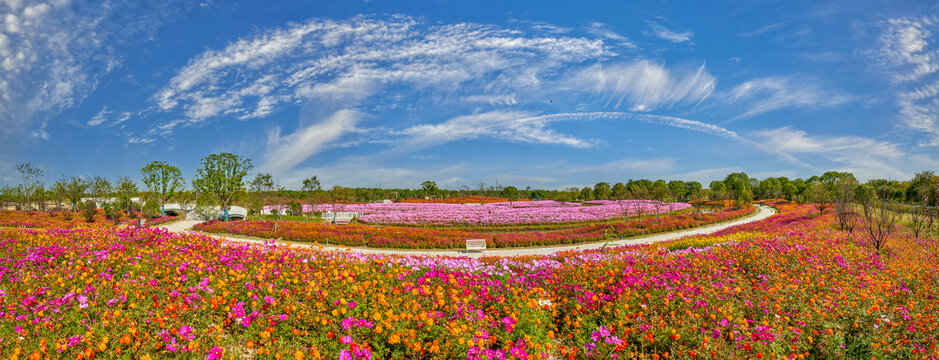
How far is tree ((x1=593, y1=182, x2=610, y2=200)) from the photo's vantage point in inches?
2604

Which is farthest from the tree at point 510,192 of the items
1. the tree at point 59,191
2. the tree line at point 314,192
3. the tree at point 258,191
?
the tree at point 59,191

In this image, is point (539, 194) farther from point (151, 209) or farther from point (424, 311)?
point (424, 311)

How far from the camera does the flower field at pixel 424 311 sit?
3791 millimetres

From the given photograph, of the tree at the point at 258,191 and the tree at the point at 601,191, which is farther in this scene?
the tree at the point at 601,191

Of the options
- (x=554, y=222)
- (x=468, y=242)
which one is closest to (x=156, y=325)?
(x=468, y=242)

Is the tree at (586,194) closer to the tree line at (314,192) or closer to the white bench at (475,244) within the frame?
the tree line at (314,192)

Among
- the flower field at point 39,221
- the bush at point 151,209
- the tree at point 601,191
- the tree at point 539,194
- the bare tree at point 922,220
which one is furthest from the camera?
the tree at point 539,194

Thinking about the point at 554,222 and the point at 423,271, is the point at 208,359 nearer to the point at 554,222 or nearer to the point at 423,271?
the point at 423,271

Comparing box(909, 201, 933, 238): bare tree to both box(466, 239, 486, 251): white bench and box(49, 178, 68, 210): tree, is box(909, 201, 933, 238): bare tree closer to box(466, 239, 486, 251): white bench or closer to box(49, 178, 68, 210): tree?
box(466, 239, 486, 251): white bench

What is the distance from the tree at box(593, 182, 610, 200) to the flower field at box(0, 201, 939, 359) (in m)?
60.7

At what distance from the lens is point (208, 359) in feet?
10.6

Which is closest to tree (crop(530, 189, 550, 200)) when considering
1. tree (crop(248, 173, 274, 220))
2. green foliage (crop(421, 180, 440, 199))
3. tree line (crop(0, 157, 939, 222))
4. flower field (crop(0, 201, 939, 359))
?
tree line (crop(0, 157, 939, 222))

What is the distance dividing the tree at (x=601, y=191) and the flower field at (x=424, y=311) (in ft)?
199

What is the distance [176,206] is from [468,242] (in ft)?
141
